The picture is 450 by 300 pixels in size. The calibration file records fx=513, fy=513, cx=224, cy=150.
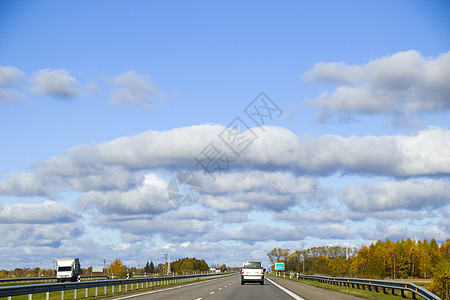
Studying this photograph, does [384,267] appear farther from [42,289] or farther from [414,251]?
[42,289]

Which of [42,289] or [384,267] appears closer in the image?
[42,289]

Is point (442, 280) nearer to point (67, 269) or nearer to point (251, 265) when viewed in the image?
point (251, 265)

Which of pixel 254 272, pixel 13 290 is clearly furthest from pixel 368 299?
pixel 254 272

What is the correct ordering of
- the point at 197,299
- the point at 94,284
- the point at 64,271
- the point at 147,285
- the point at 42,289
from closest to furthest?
the point at 42,289 < the point at 197,299 < the point at 94,284 < the point at 147,285 < the point at 64,271

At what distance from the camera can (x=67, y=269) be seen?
5497 cm

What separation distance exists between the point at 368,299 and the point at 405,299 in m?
1.55

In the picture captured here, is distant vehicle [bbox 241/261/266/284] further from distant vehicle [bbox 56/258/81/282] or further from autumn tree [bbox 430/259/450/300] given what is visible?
autumn tree [bbox 430/259/450/300]

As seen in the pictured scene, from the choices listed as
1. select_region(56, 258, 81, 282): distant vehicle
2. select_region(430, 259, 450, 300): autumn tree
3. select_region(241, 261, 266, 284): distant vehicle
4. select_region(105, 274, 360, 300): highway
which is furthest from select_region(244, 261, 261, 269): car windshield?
select_region(430, 259, 450, 300): autumn tree

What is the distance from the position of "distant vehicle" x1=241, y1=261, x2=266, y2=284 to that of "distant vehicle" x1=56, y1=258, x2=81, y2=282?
71.9 ft

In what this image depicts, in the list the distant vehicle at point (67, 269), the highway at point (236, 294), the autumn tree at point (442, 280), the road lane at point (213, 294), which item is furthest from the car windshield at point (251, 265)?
the autumn tree at point (442, 280)

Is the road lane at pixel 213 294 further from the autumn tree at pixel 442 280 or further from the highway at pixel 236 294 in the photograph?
the autumn tree at pixel 442 280

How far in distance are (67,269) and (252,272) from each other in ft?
78.2

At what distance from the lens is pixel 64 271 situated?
54750 mm

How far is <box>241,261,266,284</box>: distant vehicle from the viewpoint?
40969 mm
